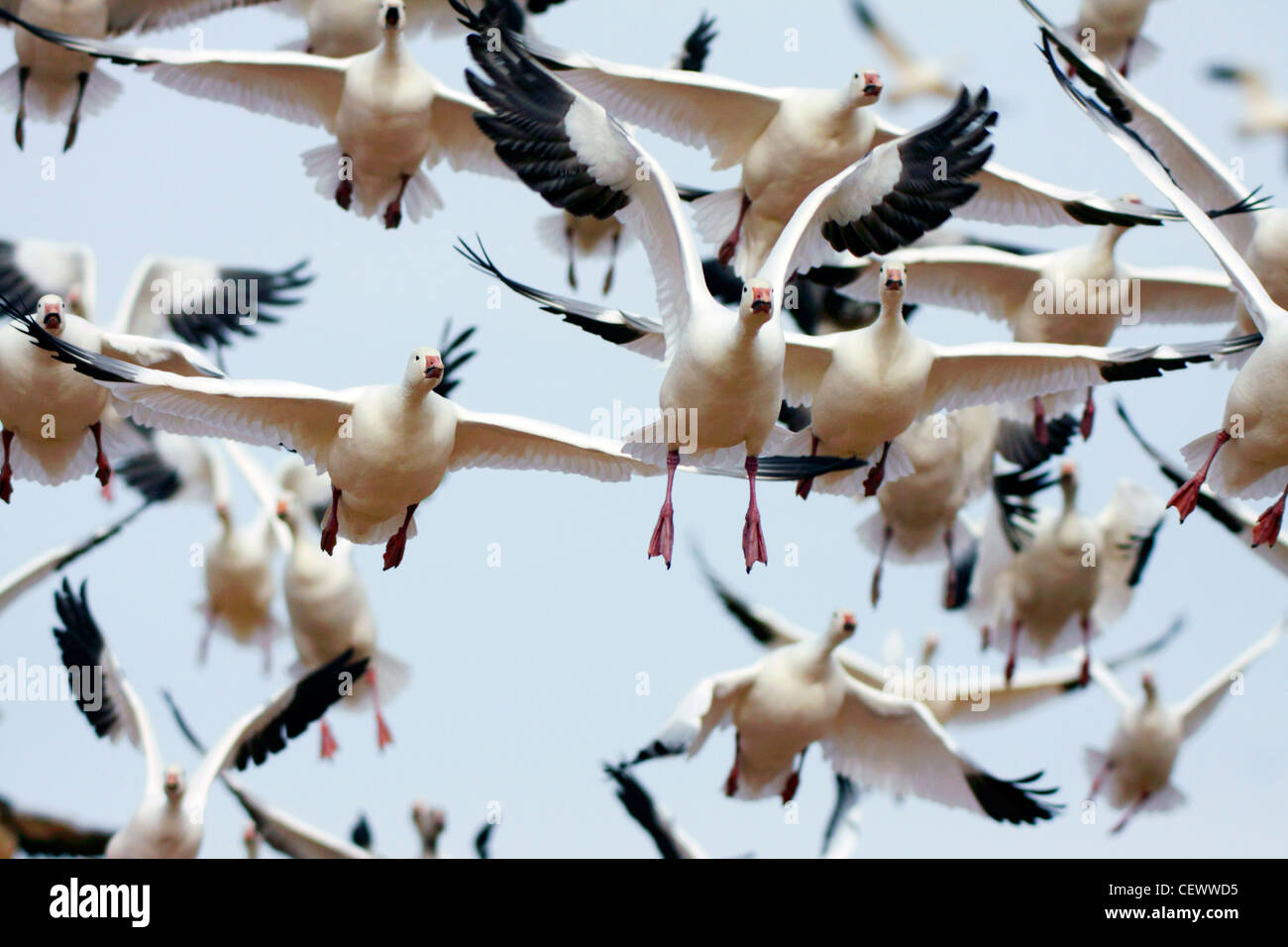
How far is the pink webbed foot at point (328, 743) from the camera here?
1338 cm

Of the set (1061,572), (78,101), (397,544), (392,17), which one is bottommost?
(1061,572)

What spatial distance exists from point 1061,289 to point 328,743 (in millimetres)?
5768

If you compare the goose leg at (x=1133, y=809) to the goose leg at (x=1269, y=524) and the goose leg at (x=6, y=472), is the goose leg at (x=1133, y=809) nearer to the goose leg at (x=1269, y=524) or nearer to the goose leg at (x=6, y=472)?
the goose leg at (x=1269, y=524)

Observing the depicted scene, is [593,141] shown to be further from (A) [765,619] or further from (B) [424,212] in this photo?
(A) [765,619]

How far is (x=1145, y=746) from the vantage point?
15.2 meters

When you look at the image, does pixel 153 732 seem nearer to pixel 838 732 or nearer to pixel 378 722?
pixel 378 722

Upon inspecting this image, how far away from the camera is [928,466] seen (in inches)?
509

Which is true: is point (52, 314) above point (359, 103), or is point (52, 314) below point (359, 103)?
below

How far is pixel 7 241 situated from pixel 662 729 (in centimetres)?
609

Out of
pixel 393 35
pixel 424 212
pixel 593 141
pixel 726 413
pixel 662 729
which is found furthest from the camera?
pixel 424 212

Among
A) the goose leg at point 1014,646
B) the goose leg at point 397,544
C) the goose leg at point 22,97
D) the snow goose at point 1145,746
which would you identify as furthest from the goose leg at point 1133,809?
the goose leg at point 22,97

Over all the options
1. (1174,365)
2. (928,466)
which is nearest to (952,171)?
(1174,365)

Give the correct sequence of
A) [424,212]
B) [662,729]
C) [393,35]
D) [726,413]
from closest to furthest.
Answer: [726,413] < [662,729] < [393,35] < [424,212]

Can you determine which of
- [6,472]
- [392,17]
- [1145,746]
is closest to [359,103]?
[392,17]
